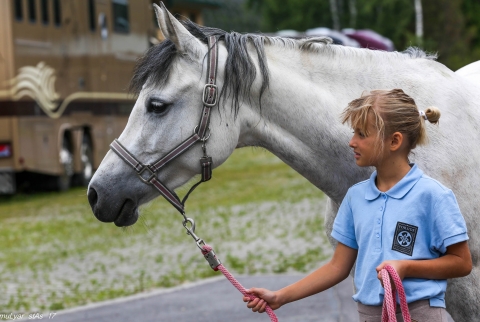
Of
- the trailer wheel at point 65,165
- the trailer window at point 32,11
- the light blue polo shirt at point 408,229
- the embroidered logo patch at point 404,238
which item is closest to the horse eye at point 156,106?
the light blue polo shirt at point 408,229

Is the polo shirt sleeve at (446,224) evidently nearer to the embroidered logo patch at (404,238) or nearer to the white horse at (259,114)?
the embroidered logo patch at (404,238)

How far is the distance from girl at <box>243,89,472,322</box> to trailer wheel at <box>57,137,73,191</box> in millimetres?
16374

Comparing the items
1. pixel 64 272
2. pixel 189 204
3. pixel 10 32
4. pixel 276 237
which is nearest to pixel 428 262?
pixel 64 272

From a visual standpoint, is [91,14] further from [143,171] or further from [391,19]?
[391,19]

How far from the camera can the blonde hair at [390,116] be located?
10.4ft

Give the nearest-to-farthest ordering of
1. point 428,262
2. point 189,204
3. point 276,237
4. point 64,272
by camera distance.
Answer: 1. point 428,262
2. point 64,272
3. point 276,237
4. point 189,204

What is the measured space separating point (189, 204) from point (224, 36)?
41.5ft

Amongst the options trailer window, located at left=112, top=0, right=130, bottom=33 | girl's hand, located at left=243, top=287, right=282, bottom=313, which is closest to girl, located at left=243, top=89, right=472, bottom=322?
girl's hand, located at left=243, top=287, right=282, bottom=313

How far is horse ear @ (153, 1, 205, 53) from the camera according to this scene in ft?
12.6

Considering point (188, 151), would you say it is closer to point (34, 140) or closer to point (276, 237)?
point (276, 237)

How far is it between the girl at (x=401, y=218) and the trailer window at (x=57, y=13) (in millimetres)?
16439

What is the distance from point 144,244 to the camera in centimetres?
1216

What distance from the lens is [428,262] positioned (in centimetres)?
312

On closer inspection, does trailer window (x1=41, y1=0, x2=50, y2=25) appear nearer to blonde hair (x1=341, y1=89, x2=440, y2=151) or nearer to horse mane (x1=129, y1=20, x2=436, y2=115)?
horse mane (x1=129, y1=20, x2=436, y2=115)
